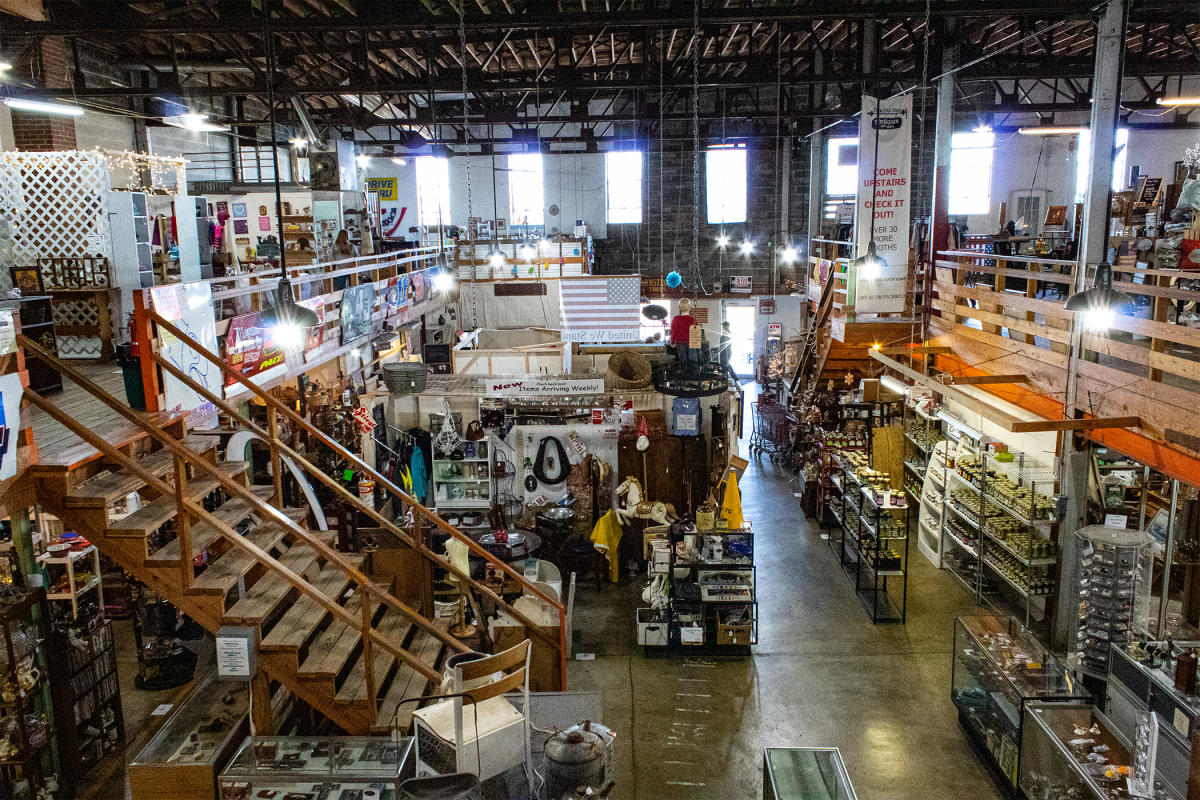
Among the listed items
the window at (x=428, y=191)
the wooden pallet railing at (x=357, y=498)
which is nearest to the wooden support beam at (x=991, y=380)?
the wooden pallet railing at (x=357, y=498)

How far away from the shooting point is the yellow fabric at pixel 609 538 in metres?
10.6

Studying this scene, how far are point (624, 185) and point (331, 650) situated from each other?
20.4 m

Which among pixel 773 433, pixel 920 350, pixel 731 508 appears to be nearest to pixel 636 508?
pixel 731 508

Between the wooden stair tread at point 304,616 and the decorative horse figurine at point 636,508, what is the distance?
427 cm

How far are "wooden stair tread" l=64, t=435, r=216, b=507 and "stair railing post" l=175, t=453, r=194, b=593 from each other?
0.36m

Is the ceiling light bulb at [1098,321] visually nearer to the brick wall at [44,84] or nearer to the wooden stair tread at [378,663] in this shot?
the wooden stair tread at [378,663]

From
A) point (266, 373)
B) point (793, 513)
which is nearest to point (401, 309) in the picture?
point (266, 373)

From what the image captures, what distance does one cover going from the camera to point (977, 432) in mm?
10281

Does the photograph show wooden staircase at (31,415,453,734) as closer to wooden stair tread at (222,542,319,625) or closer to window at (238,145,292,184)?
wooden stair tread at (222,542,319,625)

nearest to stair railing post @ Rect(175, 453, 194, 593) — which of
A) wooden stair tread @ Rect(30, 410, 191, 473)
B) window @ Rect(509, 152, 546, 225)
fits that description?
wooden stair tread @ Rect(30, 410, 191, 473)

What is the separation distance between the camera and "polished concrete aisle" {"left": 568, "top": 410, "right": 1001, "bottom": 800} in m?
6.95

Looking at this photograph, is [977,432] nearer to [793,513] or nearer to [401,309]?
[793,513]

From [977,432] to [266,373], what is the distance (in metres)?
8.48

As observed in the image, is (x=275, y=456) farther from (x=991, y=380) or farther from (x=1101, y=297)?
(x=991, y=380)
